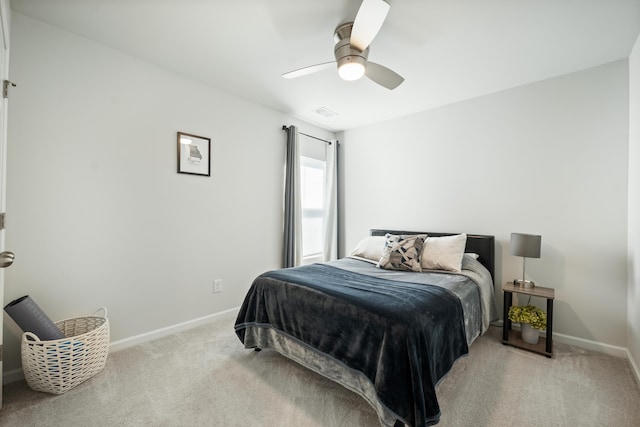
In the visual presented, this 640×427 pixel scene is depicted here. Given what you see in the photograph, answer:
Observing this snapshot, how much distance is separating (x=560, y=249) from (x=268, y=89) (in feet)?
10.7

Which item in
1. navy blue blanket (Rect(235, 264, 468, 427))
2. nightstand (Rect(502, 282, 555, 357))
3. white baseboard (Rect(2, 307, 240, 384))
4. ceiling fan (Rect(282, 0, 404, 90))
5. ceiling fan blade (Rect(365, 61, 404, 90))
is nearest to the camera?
navy blue blanket (Rect(235, 264, 468, 427))

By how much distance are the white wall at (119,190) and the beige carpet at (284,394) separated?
533 millimetres

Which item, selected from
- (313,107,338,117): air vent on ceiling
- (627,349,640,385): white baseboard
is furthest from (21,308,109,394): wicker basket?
(627,349,640,385): white baseboard

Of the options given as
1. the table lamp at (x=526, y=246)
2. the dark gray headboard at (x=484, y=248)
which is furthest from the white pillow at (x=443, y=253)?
the table lamp at (x=526, y=246)

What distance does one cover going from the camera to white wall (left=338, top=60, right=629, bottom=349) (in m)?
2.46

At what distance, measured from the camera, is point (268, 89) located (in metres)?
3.04

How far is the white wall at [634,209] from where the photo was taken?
6.89 feet

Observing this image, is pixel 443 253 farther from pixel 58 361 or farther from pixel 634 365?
pixel 58 361

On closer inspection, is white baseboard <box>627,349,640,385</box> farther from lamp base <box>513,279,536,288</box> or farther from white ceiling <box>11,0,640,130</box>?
white ceiling <box>11,0,640,130</box>

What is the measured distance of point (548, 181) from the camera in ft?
9.02

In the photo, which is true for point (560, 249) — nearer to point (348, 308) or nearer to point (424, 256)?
point (424, 256)

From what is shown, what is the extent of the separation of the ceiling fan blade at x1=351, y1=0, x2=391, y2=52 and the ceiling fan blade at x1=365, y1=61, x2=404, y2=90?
0.22 metres

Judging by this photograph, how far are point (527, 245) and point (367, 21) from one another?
2.27 metres

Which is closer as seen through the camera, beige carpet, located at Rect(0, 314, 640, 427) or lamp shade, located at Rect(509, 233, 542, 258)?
beige carpet, located at Rect(0, 314, 640, 427)
